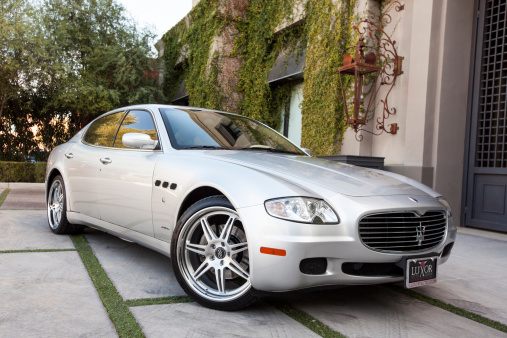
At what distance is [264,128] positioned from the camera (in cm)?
452

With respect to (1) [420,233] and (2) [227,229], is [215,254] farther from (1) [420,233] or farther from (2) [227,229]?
(1) [420,233]

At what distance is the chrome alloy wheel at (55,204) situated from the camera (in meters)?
5.04

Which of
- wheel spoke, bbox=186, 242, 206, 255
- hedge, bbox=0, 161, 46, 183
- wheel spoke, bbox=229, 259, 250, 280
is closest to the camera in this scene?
wheel spoke, bbox=229, 259, 250, 280

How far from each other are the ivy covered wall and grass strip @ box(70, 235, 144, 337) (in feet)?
18.9

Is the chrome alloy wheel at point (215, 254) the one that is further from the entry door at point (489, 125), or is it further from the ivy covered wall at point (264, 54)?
the ivy covered wall at point (264, 54)

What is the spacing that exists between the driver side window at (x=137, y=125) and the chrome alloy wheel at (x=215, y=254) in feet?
3.62

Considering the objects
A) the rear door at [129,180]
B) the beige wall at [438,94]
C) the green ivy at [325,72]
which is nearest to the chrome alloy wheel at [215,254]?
the rear door at [129,180]

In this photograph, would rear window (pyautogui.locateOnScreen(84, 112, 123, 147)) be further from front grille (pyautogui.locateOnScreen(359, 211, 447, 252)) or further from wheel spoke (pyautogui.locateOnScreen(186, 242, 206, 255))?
front grille (pyautogui.locateOnScreen(359, 211, 447, 252))

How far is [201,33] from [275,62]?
3.47 meters

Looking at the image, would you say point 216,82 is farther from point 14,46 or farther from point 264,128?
point 264,128

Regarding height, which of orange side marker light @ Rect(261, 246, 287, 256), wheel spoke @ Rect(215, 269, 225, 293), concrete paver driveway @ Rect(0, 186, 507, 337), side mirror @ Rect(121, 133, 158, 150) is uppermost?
side mirror @ Rect(121, 133, 158, 150)

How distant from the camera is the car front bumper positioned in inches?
97.0

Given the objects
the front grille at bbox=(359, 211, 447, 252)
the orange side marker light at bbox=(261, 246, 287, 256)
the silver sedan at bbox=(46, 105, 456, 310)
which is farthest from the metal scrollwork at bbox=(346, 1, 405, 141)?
the orange side marker light at bbox=(261, 246, 287, 256)

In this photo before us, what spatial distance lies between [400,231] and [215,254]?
46.9 inches
